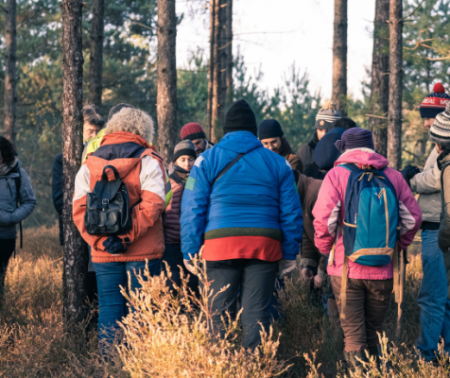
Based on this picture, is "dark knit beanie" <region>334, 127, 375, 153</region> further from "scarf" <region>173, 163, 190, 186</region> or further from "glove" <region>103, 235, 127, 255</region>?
"glove" <region>103, 235, 127, 255</region>

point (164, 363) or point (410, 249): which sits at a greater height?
point (164, 363)

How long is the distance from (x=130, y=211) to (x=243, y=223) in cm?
92

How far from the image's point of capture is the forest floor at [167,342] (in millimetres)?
2564

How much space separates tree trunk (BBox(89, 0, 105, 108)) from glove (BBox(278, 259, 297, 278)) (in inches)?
236

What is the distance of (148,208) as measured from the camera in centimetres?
367

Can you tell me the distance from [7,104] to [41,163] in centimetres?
877

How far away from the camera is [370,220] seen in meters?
3.33

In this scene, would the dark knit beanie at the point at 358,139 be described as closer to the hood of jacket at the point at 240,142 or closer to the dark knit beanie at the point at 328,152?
the dark knit beanie at the point at 328,152

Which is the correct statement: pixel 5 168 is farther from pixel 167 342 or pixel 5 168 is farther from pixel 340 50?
pixel 340 50

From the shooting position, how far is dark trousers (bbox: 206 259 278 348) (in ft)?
10.9

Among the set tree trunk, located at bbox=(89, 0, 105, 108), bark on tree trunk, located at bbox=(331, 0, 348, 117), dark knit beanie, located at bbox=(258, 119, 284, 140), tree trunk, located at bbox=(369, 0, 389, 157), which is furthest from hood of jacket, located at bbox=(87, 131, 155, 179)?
bark on tree trunk, located at bbox=(331, 0, 348, 117)

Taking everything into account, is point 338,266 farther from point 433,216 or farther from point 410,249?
point 410,249

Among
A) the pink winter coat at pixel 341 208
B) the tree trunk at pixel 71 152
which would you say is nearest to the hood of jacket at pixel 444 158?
the pink winter coat at pixel 341 208

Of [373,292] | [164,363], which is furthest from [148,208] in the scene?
[373,292]
